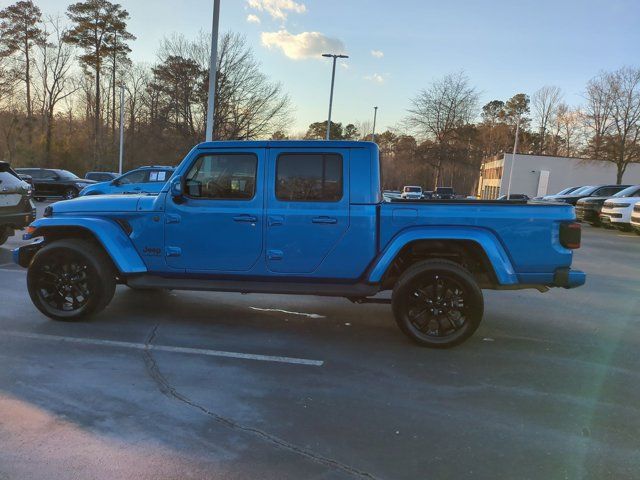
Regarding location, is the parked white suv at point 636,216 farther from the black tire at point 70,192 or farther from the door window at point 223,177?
the black tire at point 70,192

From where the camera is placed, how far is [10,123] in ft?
144

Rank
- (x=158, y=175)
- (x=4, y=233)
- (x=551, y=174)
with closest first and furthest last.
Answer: (x=4, y=233) < (x=158, y=175) < (x=551, y=174)

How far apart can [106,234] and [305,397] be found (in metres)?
2.90

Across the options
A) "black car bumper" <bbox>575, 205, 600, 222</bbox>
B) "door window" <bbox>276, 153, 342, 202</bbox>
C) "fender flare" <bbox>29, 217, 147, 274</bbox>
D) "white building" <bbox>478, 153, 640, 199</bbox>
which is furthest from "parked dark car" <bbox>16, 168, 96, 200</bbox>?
"white building" <bbox>478, 153, 640, 199</bbox>

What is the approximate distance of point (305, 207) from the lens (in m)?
5.07

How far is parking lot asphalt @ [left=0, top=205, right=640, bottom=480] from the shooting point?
2.96m

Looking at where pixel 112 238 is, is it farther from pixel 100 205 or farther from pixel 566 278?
pixel 566 278

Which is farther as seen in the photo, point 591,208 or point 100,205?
point 591,208

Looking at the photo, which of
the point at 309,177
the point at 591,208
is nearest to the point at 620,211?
the point at 591,208

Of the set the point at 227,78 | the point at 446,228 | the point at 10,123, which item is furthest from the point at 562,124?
the point at 446,228

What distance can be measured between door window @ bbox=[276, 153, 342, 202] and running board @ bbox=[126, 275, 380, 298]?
0.88 meters

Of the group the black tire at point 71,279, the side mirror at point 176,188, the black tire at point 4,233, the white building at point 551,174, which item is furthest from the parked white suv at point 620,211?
the white building at point 551,174

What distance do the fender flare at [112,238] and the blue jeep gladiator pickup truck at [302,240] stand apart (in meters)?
0.01

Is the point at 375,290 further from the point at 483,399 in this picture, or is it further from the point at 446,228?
the point at 483,399
